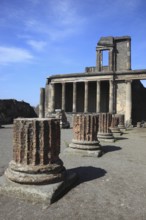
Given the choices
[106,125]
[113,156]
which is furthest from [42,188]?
[106,125]

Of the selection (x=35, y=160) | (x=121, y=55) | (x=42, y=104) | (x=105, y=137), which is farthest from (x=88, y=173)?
(x=42, y=104)

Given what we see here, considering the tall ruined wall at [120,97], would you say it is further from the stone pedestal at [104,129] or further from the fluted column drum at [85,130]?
the fluted column drum at [85,130]

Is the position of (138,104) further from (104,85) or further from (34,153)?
(34,153)

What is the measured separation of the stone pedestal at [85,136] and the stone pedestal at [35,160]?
298 cm

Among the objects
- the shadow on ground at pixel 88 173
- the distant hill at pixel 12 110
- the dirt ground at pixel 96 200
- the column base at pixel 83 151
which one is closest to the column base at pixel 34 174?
the dirt ground at pixel 96 200

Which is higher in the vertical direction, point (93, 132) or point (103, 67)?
point (103, 67)

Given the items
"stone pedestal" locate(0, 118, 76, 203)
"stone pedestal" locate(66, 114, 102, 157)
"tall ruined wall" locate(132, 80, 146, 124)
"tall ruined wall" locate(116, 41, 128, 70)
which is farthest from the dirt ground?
"tall ruined wall" locate(132, 80, 146, 124)

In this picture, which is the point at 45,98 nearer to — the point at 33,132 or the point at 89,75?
the point at 89,75

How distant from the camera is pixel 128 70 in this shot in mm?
30578

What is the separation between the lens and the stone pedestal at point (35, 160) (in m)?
4.32

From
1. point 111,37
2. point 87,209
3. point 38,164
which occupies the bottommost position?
point 87,209

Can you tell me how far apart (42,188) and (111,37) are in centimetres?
3149

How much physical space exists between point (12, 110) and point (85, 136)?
20.5 meters

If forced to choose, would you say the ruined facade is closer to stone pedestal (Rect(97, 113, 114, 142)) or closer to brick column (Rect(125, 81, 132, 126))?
brick column (Rect(125, 81, 132, 126))
